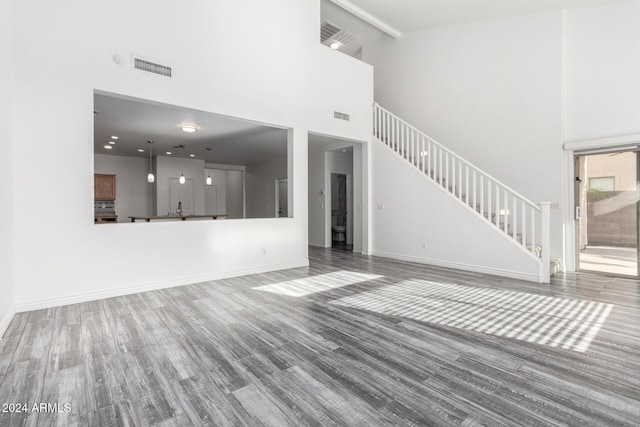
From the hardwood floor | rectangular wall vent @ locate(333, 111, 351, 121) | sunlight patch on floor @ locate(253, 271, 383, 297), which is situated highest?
rectangular wall vent @ locate(333, 111, 351, 121)

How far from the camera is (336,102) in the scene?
655cm

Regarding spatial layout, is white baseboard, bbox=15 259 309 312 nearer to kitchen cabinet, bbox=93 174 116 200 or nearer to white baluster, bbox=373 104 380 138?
white baluster, bbox=373 104 380 138

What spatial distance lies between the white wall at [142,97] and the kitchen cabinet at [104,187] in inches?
265

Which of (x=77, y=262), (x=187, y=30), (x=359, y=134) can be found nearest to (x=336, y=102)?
(x=359, y=134)

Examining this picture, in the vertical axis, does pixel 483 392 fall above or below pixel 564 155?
below

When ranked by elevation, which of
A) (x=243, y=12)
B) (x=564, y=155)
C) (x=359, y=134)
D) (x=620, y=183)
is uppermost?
(x=243, y=12)

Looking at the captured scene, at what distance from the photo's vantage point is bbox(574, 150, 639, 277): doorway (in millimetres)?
5277

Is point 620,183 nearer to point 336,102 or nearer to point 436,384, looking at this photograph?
point 336,102

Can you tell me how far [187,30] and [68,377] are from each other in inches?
177

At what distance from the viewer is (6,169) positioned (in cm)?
309

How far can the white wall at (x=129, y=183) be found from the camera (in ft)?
32.0

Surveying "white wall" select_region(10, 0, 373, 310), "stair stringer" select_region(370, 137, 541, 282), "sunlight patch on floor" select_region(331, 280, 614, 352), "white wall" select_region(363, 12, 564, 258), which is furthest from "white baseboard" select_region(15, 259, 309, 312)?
"white wall" select_region(363, 12, 564, 258)

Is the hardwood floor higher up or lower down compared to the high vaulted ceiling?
lower down

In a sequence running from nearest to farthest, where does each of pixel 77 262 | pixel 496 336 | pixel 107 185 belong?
pixel 496 336
pixel 77 262
pixel 107 185
